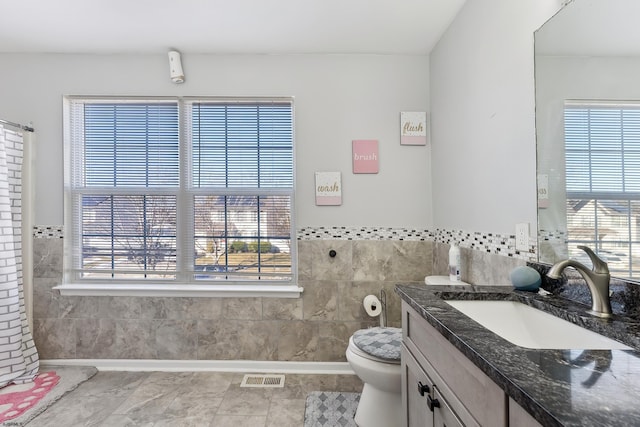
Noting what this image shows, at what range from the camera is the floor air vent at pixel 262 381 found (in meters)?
2.10

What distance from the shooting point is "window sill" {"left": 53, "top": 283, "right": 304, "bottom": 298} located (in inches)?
89.9

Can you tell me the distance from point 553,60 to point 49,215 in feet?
10.5

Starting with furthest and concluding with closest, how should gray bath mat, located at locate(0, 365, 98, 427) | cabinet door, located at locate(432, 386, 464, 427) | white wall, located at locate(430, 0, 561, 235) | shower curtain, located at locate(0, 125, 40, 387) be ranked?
shower curtain, located at locate(0, 125, 40, 387) → gray bath mat, located at locate(0, 365, 98, 427) → white wall, located at locate(430, 0, 561, 235) → cabinet door, located at locate(432, 386, 464, 427)

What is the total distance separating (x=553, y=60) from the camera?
3.85ft

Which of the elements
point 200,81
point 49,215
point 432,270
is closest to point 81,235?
point 49,215

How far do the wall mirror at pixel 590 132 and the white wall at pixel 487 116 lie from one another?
0.09 metres

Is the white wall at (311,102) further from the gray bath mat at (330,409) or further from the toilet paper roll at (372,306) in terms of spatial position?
the gray bath mat at (330,409)

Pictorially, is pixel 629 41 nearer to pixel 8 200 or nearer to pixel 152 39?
pixel 152 39

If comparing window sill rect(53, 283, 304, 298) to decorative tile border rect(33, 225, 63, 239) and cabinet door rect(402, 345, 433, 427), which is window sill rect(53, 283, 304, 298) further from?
cabinet door rect(402, 345, 433, 427)

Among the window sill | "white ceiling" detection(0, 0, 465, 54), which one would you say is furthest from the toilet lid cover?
"white ceiling" detection(0, 0, 465, 54)

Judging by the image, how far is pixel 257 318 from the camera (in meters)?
2.30

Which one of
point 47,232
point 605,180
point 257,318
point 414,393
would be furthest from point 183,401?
point 605,180

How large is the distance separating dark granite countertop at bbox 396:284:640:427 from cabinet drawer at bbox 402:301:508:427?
0.14ft

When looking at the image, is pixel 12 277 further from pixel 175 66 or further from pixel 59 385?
pixel 175 66
